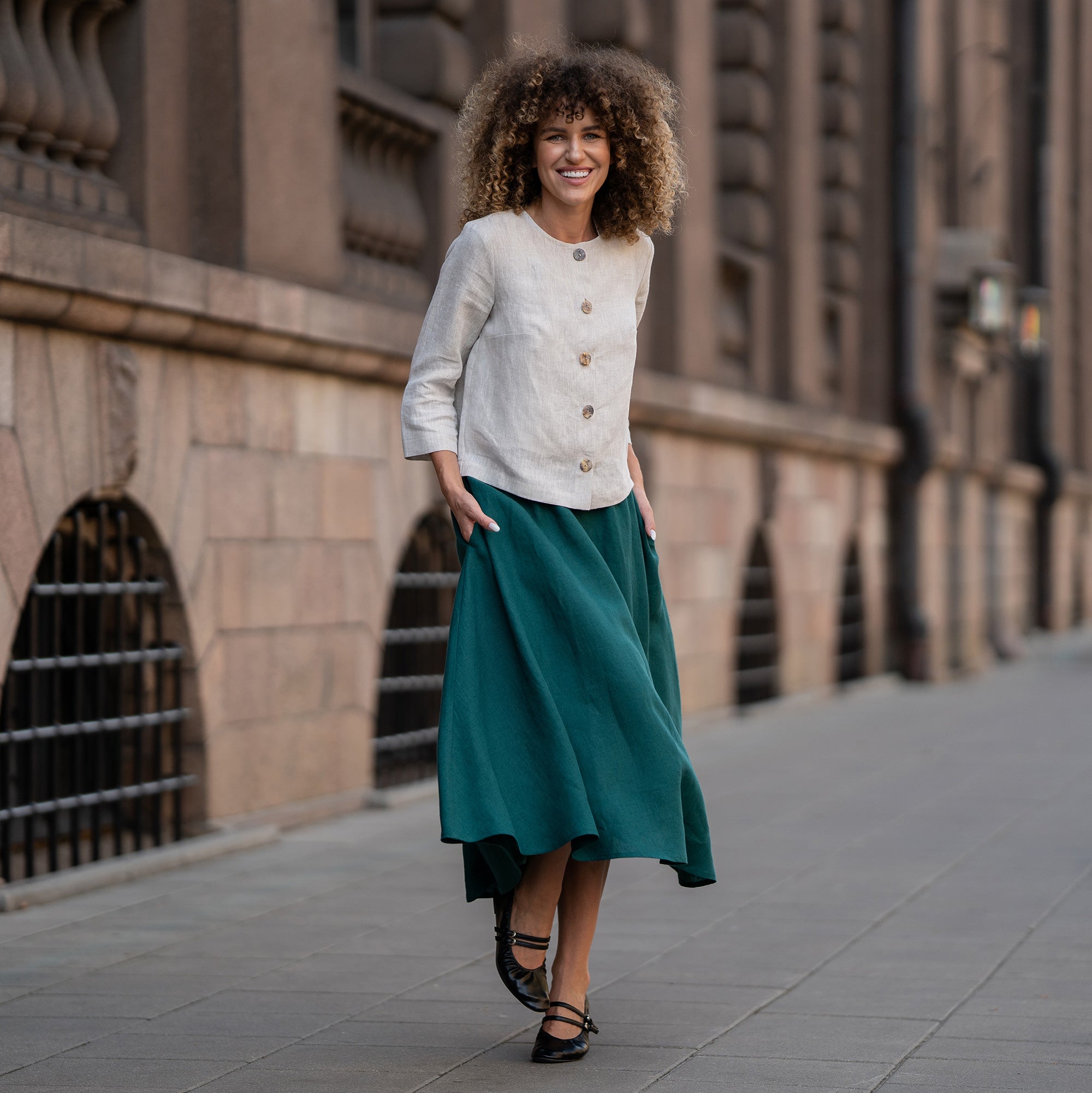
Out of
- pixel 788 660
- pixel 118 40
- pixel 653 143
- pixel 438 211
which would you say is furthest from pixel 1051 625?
pixel 653 143

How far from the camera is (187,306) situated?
6.98 metres

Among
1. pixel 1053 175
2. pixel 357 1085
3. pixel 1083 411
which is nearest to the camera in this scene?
pixel 357 1085

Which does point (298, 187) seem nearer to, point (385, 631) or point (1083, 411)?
point (385, 631)

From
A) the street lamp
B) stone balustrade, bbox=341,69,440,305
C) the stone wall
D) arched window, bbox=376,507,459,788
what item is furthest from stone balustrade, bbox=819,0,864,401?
the stone wall

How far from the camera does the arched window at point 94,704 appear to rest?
6.53 metres

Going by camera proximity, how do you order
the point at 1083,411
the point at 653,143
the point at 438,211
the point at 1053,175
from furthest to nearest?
the point at 1083,411
the point at 1053,175
the point at 438,211
the point at 653,143

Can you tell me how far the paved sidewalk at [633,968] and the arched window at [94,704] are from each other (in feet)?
1.13

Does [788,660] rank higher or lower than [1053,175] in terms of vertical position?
lower

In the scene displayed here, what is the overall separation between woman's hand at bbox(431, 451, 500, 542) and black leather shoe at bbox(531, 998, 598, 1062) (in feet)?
3.26

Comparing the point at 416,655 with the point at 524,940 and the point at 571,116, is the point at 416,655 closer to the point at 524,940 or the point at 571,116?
the point at 524,940

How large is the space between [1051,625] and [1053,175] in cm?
588

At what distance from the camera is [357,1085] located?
398 centimetres

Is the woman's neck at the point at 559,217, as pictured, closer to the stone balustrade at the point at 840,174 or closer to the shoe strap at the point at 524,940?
the shoe strap at the point at 524,940

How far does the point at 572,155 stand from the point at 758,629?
35.0 feet
